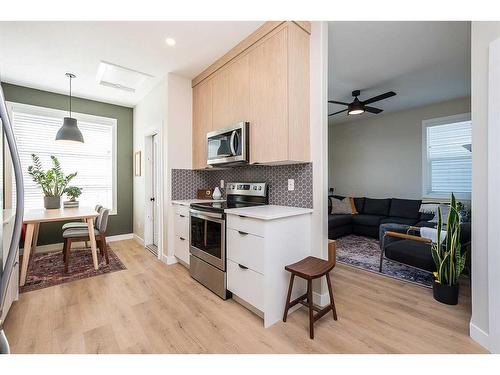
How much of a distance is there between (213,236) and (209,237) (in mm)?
85

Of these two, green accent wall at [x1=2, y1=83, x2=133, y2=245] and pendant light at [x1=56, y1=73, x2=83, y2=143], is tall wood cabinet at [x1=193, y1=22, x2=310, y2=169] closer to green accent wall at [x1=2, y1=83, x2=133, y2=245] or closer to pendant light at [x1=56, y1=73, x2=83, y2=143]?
pendant light at [x1=56, y1=73, x2=83, y2=143]

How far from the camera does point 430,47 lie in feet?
8.71

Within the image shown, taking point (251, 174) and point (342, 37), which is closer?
point (342, 37)

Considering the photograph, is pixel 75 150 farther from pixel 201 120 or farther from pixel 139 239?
pixel 201 120

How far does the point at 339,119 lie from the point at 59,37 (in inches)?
211

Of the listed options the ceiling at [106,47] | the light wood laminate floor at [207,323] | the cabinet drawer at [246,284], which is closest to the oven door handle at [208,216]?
the cabinet drawer at [246,284]

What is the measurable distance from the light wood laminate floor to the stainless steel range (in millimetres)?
153

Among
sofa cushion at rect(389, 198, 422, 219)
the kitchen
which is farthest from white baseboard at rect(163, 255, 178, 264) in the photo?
sofa cushion at rect(389, 198, 422, 219)

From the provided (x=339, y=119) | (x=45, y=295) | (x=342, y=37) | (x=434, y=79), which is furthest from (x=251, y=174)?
(x=339, y=119)

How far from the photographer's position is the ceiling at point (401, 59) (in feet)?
7.72

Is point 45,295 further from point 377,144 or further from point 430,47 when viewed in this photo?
point 377,144

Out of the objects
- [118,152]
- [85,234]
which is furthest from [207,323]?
[118,152]

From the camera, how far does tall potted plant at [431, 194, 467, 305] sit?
2.07 metres

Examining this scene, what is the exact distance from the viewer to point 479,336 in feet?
5.23
